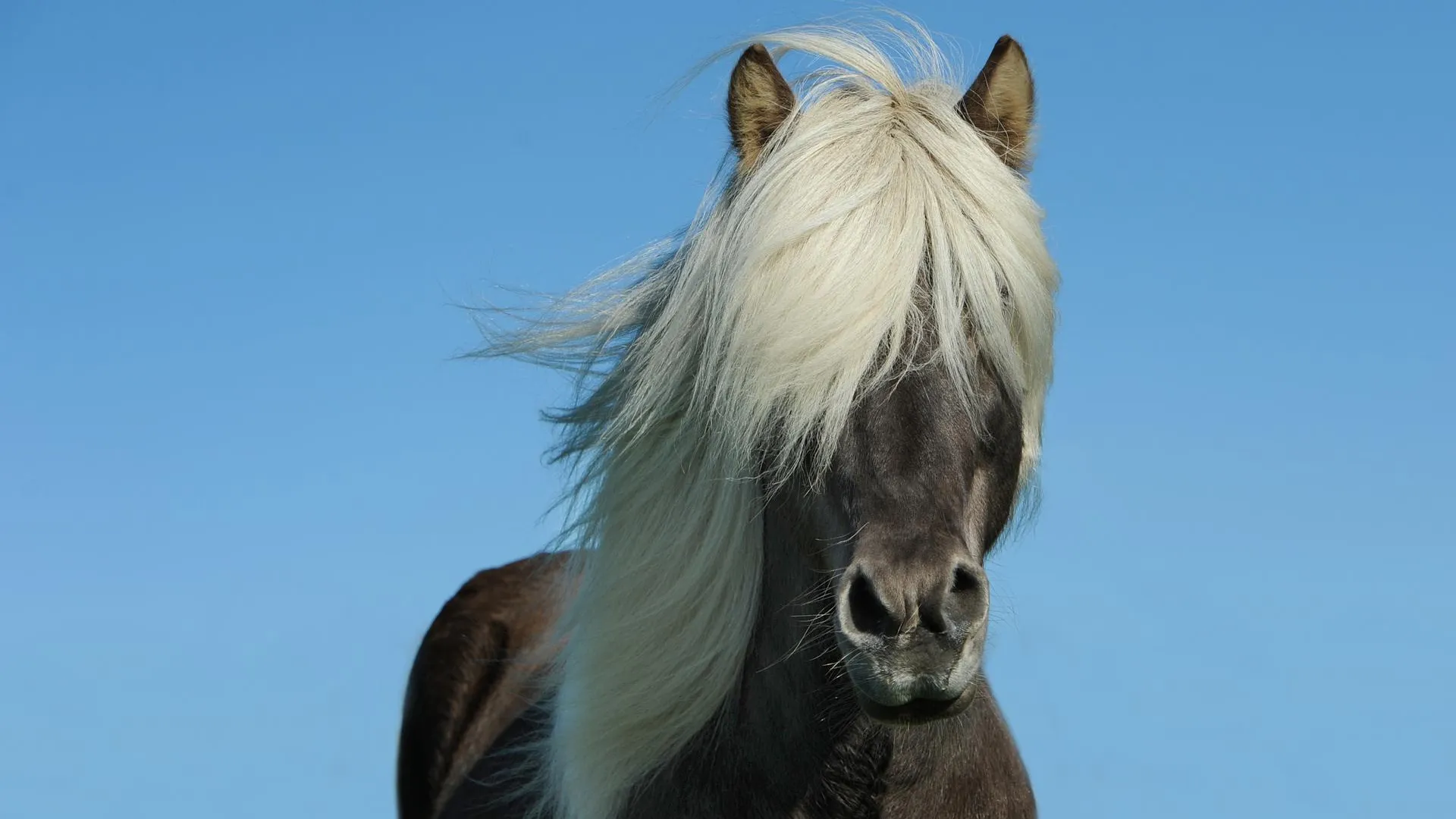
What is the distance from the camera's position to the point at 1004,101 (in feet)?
12.9

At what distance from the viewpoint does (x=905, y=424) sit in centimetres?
Result: 319

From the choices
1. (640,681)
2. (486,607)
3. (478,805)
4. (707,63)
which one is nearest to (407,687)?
(486,607)

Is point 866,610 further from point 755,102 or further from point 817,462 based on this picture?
point 755,102

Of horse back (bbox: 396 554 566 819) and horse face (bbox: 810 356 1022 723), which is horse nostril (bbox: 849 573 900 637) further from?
horse back (bbox: 396 554 566 819)

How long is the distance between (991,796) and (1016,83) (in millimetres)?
1897

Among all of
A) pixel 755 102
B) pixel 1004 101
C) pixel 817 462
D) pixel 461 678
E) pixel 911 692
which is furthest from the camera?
pixel 461 678

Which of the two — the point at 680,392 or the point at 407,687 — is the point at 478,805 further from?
the point at 680,392

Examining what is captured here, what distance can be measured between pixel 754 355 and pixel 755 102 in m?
0.81

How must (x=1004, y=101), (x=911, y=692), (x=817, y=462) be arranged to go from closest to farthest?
1. (x=911, y=692)
2. (x=817, y=462)
3. (x=1004, y=101)

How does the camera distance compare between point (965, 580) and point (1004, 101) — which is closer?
point (965, 580)

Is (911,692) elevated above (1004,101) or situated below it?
below

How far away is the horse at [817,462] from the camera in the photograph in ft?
10.3

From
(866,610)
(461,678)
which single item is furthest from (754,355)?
(461,678)

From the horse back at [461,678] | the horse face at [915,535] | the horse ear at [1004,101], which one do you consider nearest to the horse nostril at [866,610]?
the horse face at [915,535]
